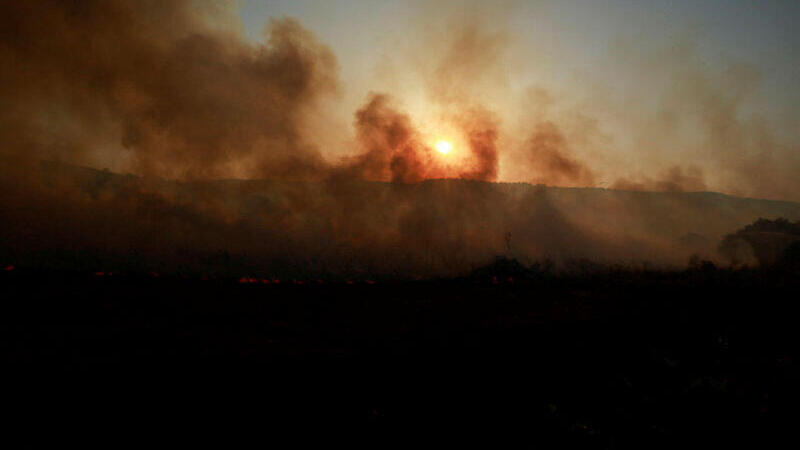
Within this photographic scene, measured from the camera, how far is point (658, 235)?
4475 cm

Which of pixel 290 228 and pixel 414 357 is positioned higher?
pixel 290 228

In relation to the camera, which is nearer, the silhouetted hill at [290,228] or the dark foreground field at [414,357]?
the dark foreground field at [414,357]

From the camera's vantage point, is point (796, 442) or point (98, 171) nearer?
point (796, 442)

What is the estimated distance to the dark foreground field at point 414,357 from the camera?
20.5 feet

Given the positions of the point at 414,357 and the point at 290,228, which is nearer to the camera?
the point at 414,357

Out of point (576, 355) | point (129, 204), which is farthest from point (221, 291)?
point (129, 204)

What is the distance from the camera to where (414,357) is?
814 cm

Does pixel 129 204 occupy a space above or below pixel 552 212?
below

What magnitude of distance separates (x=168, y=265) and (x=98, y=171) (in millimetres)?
23750

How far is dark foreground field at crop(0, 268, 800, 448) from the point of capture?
247 inches

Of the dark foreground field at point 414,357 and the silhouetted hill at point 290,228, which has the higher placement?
the silhouetted hill at point 290,228

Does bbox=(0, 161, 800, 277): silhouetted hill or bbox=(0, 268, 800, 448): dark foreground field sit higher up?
bbox=(0, 161, 800, 277): silhouetted hill

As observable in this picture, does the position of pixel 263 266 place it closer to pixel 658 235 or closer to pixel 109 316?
pixel 109 316

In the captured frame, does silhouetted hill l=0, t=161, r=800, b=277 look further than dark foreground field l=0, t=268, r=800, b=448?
Yes
